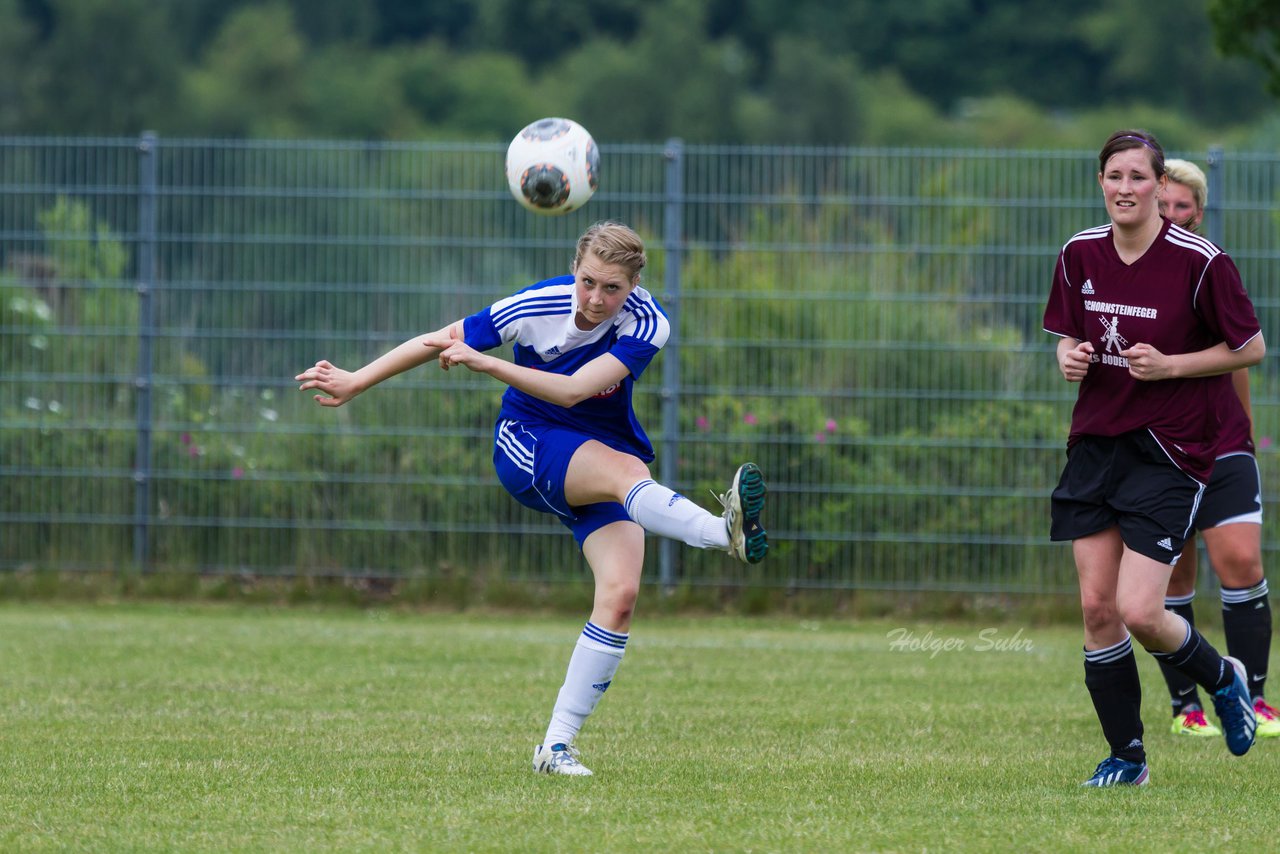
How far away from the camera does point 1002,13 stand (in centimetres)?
7019

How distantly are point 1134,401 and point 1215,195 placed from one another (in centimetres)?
623

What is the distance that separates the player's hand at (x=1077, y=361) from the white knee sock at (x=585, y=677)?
1.71 meters

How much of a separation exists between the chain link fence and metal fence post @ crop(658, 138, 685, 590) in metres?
0.02

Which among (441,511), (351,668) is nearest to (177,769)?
(351,668)

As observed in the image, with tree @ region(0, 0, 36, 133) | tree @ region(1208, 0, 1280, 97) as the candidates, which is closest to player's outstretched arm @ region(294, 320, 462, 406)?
tree @ region(1208, 0, 1280, 97)

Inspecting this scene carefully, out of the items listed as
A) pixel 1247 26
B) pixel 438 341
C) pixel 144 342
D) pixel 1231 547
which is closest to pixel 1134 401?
pixel 1231 547

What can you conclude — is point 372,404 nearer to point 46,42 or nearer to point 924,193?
point 924,193

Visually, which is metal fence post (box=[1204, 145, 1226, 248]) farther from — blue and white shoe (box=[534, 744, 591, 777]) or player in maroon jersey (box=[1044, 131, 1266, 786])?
blue and white shoe (box=[534, 744, 591, 777])

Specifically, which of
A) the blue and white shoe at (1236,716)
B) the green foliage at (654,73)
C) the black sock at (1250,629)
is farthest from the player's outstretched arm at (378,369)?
the green foliage at (654,73)

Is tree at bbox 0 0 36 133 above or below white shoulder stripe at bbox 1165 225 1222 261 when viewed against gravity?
above

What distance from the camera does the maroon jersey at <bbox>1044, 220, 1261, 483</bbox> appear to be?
19.2 feet

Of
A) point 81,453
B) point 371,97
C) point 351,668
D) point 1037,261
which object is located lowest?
point 351,668

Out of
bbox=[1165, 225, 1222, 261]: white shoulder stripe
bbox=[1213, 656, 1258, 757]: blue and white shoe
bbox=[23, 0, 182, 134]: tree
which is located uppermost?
bbox=[23, 0, 182, 134]: tree

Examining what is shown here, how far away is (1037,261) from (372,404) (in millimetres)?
4450
